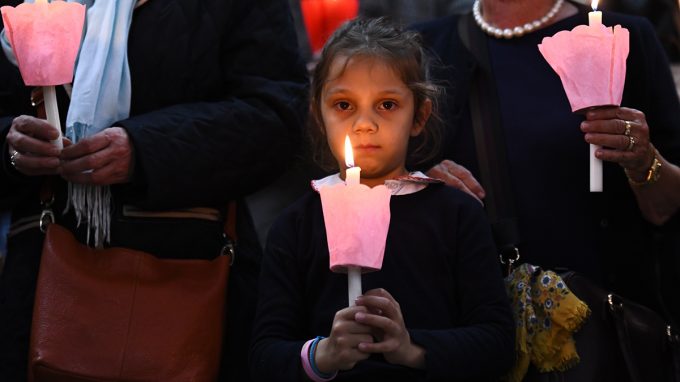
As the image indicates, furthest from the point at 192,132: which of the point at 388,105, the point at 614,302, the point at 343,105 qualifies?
the point at 614,302

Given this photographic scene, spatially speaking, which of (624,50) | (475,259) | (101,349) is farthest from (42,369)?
(624,50)

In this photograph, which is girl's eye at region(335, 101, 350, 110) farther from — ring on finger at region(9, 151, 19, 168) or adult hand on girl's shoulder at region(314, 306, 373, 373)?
ring on finger at region(9, 151, 19, 168)

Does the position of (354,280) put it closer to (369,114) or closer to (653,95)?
(369,114)

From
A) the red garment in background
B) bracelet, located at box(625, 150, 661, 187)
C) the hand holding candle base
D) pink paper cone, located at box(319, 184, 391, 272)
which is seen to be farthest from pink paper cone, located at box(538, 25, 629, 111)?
the red garment in background

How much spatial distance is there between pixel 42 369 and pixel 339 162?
857 millimetres

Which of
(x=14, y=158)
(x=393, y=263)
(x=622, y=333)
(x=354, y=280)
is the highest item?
(x=14, y=158)

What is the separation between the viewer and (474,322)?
106 inches

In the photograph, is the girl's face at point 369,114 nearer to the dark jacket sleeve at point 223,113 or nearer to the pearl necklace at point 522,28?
the dark jacket sleeve at point 223,113

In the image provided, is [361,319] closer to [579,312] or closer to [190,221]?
[579,312]

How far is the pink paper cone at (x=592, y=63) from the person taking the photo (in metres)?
2.61

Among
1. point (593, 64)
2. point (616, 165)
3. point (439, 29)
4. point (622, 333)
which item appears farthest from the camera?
point (439, 29)

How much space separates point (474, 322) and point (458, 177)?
53 cm

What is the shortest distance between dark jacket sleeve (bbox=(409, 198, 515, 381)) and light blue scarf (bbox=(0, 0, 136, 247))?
0.90 meters

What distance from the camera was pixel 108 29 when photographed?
3043 millimetres
